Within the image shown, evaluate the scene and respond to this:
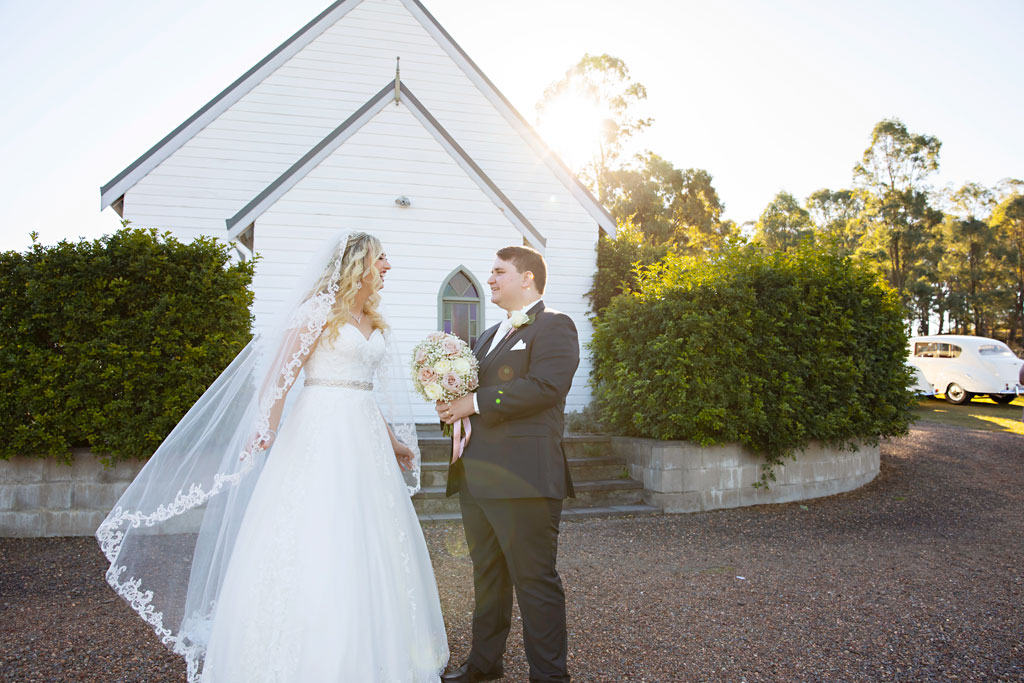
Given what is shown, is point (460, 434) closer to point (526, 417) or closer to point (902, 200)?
point (526, 417)

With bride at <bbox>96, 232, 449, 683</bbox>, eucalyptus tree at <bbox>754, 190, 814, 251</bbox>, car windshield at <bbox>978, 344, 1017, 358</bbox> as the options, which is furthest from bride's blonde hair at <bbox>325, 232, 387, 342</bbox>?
eucalyptus tree at <bbox>754, 190, 814, 251</bbox>

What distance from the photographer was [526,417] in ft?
10.6

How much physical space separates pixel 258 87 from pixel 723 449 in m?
11.1

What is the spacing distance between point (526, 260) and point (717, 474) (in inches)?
208

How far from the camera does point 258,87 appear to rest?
40.9 feet

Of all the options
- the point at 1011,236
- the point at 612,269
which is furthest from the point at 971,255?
the point at 612,269

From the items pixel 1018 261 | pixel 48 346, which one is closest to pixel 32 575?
pixel 48 346

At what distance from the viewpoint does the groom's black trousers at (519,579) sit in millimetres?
3025

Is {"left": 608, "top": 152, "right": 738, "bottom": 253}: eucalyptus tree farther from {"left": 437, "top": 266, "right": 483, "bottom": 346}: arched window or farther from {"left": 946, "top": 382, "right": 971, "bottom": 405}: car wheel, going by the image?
{"left": 437, "top": 266, "right": 483, "bottom": 346}: arched window

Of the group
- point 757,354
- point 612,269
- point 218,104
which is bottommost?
point 757,354

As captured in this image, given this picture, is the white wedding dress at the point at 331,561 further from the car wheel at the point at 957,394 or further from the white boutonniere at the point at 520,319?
the car wheel at the point at 957,394

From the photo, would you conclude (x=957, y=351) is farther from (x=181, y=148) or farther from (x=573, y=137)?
(x=181, y=148)

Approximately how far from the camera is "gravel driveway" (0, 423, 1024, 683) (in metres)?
3.57

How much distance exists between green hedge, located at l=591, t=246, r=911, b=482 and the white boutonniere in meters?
4.57
